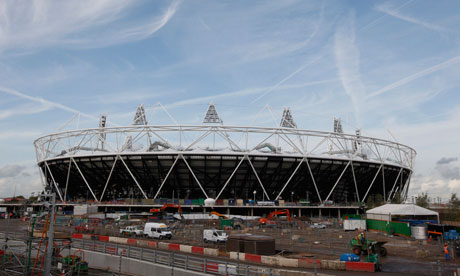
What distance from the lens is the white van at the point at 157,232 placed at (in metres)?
32.2

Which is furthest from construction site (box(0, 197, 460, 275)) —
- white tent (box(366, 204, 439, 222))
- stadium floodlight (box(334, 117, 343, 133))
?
stadium floodlight (box(334, 117, 343, 133))

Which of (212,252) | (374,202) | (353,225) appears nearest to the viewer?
(212,252)

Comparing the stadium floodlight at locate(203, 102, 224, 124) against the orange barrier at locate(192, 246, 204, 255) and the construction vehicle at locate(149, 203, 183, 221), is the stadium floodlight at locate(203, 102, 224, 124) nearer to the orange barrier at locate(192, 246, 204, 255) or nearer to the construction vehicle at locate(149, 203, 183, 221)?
the construction vehicle at locate(149, 203, 183, 221)

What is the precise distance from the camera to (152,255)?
66.9 feet

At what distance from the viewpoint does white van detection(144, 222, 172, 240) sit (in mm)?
32250

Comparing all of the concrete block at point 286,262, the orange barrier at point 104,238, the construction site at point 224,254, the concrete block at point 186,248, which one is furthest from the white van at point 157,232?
the concrete block at point 286,262

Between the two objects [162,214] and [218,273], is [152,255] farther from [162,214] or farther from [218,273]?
[162,214]

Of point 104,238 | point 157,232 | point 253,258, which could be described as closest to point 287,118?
point 157,232

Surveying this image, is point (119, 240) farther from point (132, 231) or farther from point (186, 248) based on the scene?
point (186, 248)

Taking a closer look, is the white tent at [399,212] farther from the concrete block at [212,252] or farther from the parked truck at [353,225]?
the concrete block at [212,252]

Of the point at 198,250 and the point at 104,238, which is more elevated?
the point at 198,250

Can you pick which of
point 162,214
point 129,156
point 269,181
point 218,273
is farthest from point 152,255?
point 269,181

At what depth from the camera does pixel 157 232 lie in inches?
1280

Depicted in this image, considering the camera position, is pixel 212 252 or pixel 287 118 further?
pixel 287 118
